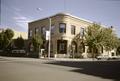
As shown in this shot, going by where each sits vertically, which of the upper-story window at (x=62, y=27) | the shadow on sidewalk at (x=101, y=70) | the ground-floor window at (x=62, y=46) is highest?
the upper-story window at (x=62, y=27)

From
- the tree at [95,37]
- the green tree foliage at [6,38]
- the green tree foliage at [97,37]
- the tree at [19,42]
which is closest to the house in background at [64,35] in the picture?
the green tree foliage at [97,37]

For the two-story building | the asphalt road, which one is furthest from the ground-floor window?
the asphalt road

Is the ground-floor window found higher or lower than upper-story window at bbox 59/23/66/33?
lower

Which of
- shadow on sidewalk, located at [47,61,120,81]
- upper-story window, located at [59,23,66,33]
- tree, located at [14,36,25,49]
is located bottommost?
shadow on sidewalk, located at [47,61,120,81]

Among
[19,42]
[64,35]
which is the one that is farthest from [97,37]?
[19,42]

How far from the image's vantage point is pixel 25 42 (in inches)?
2330

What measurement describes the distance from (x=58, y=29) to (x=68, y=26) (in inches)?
98.5

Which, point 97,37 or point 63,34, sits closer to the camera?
point 97,37

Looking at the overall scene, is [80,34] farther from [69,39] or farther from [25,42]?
[25,42]

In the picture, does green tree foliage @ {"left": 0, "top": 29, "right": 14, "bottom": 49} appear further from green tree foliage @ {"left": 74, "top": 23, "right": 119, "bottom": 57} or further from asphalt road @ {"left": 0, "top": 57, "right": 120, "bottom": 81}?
asphalt road @ {"left": 0, "top": 57, "right": 120, "bottom": 81}

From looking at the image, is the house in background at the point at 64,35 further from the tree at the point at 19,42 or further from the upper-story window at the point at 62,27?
the tree at the point at 19,42

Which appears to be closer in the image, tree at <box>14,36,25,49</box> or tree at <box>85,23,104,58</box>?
tree at <box>85,23,104,58</box>

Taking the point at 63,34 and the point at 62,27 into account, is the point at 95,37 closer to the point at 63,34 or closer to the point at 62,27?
the point at 63,34

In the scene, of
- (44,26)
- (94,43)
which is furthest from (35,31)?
(94,43)
